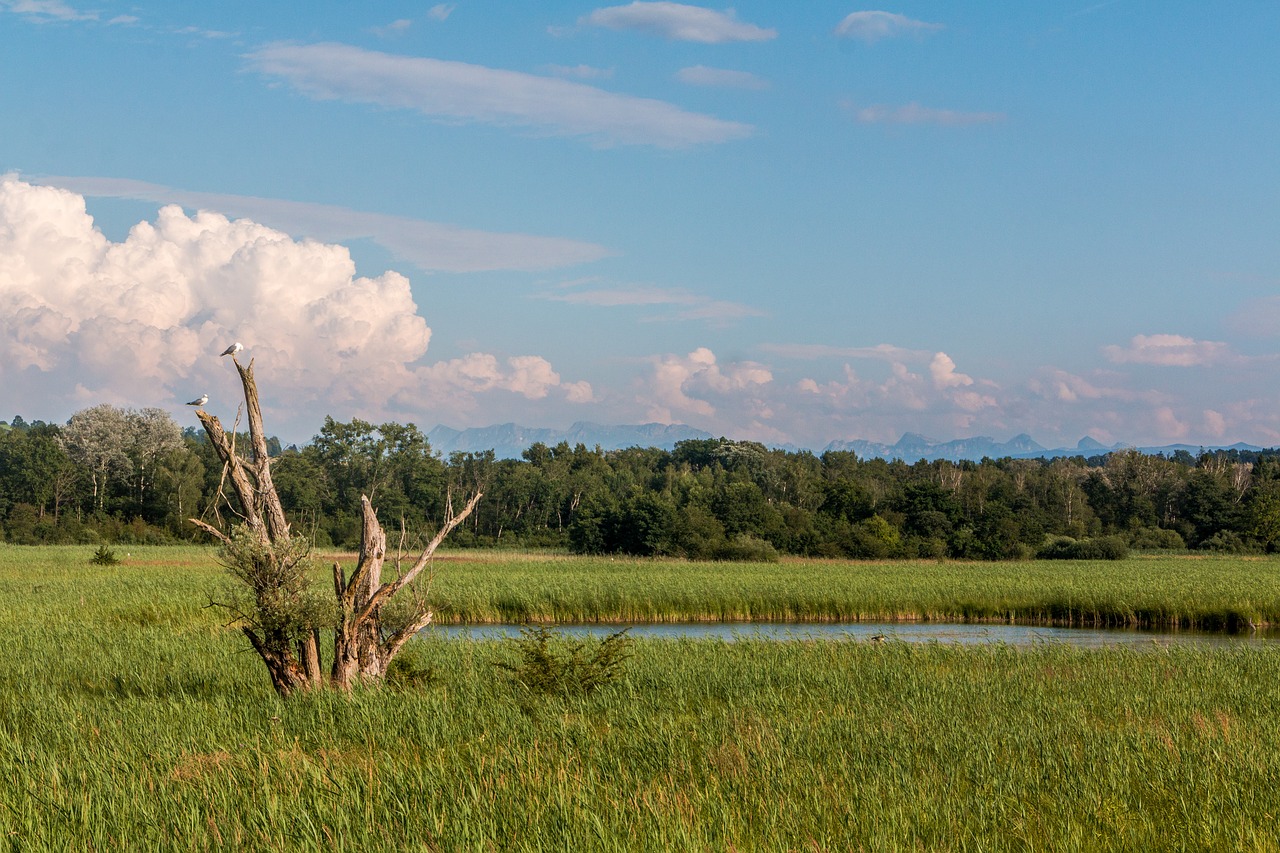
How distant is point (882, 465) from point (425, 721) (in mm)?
120043

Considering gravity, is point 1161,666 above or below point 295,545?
below

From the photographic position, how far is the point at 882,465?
12756 centimetres

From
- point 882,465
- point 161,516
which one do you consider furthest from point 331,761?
point 882,465

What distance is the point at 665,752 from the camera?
10375mm

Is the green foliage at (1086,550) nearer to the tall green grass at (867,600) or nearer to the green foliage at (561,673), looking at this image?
the tall green grass at (867,600)

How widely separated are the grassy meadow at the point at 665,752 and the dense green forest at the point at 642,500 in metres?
49.0

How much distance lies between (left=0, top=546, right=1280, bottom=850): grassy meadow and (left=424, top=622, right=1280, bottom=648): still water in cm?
657

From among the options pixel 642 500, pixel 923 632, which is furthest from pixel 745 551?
pixel 923 632

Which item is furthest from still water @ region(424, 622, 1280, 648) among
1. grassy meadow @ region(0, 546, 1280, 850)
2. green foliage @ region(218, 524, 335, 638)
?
green foliage @ region(218, 524, 335, 638)

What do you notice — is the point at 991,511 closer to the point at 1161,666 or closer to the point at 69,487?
the point at 1161,666

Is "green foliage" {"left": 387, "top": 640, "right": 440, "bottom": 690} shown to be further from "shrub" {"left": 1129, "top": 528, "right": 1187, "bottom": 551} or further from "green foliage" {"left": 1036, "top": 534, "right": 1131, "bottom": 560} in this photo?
"shrub" {"left": 1129, "top": 528, "right": 1187, "bottom": 551}

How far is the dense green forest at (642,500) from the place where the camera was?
7056cm

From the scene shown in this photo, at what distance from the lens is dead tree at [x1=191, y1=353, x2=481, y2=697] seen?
40.0 feet

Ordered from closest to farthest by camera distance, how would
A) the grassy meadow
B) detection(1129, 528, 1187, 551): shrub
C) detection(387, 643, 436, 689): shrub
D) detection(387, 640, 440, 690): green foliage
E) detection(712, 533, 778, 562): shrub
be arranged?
the grassy meadow
detection(387, 640, 440, 690): green foliage
detection(387, 643, 436, 689): shrub
detection(712, 533, 778, 562): shrub
detection(1129, 528, 1187, 551): shrub
